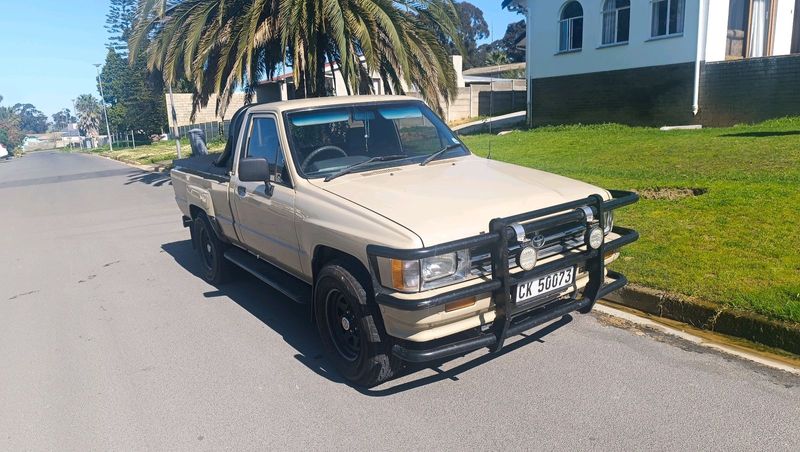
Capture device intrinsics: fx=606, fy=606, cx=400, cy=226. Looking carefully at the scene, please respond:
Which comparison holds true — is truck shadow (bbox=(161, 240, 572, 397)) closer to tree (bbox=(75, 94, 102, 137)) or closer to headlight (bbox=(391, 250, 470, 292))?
headlight (bbox=(391, 250, 470, 292))

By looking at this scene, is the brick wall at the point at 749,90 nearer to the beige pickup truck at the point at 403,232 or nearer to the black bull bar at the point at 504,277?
the beige pickup truck at the point at 403,232

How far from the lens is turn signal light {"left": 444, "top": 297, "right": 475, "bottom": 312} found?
366 centimetres

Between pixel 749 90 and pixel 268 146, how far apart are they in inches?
602

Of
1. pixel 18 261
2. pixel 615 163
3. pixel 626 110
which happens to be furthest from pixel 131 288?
pixel 626 110

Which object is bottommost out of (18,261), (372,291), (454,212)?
(18,261)

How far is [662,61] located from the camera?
59.4ft

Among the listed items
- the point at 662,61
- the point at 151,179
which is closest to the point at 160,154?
the point at 151,179

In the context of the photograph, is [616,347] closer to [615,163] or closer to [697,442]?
[697,442]

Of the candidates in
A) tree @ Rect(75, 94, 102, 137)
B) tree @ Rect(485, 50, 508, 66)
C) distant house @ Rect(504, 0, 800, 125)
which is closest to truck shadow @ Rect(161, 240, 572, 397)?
distant house @ Rect(504, 0, 800, 125)

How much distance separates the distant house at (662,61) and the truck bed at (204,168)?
14.6 meters

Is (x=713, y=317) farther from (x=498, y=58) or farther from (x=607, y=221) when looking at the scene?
(x=498, y=58)

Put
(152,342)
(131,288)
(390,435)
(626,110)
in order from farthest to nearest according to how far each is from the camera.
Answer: (626,110) → (131,288) → (152,342) → (390,435)

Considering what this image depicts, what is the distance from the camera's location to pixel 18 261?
8656 mm

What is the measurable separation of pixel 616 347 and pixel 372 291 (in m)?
1.99
